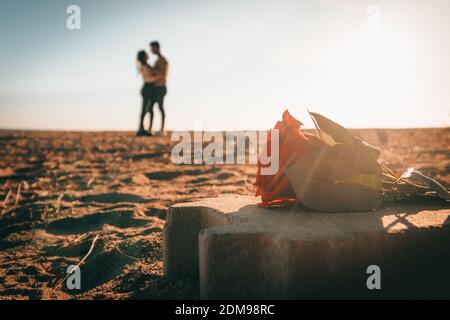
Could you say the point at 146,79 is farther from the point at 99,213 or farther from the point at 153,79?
the point at 99,213

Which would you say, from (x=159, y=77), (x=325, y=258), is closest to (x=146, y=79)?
(x=159, y=77)

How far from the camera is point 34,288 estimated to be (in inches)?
96.1

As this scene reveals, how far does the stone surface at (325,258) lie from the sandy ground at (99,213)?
42cm

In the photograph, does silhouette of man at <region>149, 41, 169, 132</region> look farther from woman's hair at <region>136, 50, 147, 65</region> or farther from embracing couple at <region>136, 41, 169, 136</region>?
woman's hair at <region>136, 50, 147, 65</region>

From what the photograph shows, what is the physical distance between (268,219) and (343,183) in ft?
1.39

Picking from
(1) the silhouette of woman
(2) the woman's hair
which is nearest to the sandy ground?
(1) the silhouette of woman

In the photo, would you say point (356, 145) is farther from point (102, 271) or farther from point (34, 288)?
point (34, 288)

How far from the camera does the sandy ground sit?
244 centimetres

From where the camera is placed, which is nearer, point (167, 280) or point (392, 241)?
point (392, 241)

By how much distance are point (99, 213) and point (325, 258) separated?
265 cm

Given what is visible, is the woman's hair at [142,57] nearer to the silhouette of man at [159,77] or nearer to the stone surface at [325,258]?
the silhouette of man at [159,77]

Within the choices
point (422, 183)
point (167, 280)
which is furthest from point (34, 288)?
point (422, 183)

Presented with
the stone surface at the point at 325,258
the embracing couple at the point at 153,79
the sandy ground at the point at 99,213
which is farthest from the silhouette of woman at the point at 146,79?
the stone surface at the point at 325,258

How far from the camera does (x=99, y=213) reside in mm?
3850
